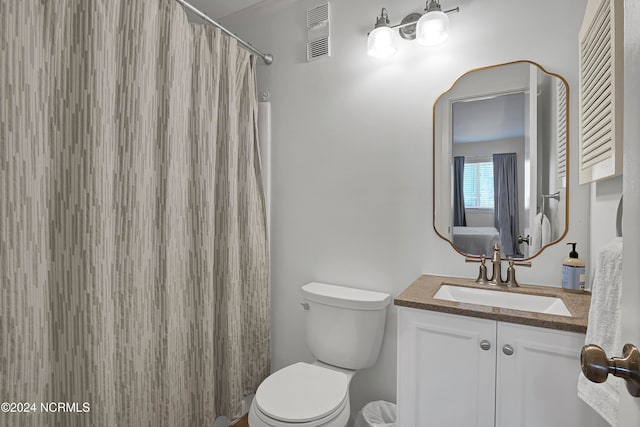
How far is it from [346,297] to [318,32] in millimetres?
1510

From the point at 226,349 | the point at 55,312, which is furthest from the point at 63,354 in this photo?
the point at 226,349

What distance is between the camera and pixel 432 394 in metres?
1.21

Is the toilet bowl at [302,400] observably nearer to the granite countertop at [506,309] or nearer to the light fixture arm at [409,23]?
the granite countertop at [506,309]

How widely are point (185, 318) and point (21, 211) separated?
31.5 inches

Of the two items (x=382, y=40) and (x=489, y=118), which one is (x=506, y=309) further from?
(x=382, y=40)

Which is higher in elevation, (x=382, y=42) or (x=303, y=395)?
(x=382, y=42)

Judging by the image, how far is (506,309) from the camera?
115cm

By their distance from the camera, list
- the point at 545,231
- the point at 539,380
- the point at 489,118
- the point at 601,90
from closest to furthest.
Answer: the point at 601,90, the point at 539,380, the point at 545,231, the point at 489,118

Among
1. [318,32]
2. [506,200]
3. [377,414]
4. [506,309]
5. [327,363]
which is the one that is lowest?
[377,414]

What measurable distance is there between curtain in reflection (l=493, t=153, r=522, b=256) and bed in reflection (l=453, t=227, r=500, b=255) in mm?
37

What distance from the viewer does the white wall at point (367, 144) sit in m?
1.44

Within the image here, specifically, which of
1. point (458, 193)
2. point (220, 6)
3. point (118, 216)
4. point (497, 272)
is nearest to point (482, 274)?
point (497, 272)

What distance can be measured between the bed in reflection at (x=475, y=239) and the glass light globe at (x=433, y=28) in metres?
0.88

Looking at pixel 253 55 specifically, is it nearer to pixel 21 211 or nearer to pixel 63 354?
pixel 21 211
